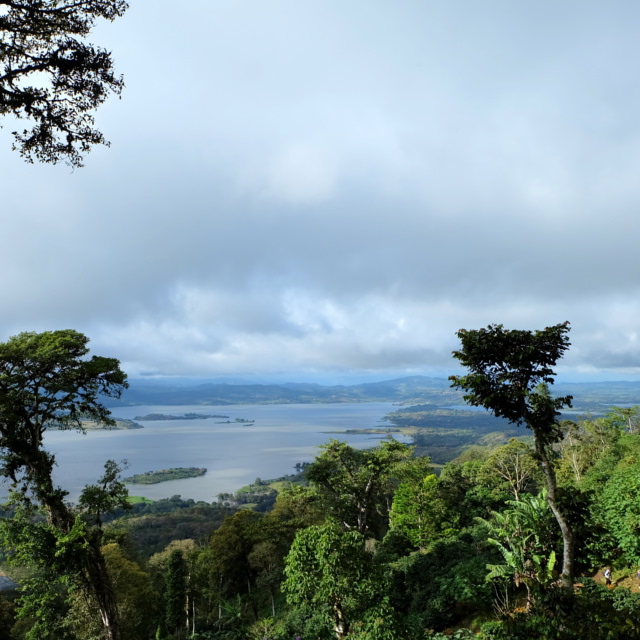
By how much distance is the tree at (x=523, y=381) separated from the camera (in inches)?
350

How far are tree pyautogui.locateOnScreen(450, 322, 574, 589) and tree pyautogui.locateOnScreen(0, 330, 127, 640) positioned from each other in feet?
34.0

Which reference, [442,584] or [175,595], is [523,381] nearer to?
[442,584]

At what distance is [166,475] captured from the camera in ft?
382

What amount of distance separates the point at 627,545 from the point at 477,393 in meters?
7.01

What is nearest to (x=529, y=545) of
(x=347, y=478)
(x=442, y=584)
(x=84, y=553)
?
(x=442, y=584)

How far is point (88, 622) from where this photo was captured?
1354 cm

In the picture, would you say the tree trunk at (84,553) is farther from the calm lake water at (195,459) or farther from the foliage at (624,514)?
the calm lake water at (195,459)

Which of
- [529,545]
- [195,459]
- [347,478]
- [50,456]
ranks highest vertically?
[50,456]

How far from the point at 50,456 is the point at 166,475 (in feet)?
395

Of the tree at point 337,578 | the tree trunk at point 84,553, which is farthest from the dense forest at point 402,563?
the tree trunk at point 84,553

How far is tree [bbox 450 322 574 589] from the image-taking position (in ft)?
29.2

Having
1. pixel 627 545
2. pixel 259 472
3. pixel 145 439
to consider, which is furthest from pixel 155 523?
pixel 145 439

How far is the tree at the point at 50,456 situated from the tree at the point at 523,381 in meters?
10.4

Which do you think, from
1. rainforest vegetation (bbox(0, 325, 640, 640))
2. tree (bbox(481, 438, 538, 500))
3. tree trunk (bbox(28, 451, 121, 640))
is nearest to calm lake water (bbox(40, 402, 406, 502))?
tree (bbox(481, 438, 538, 500))
